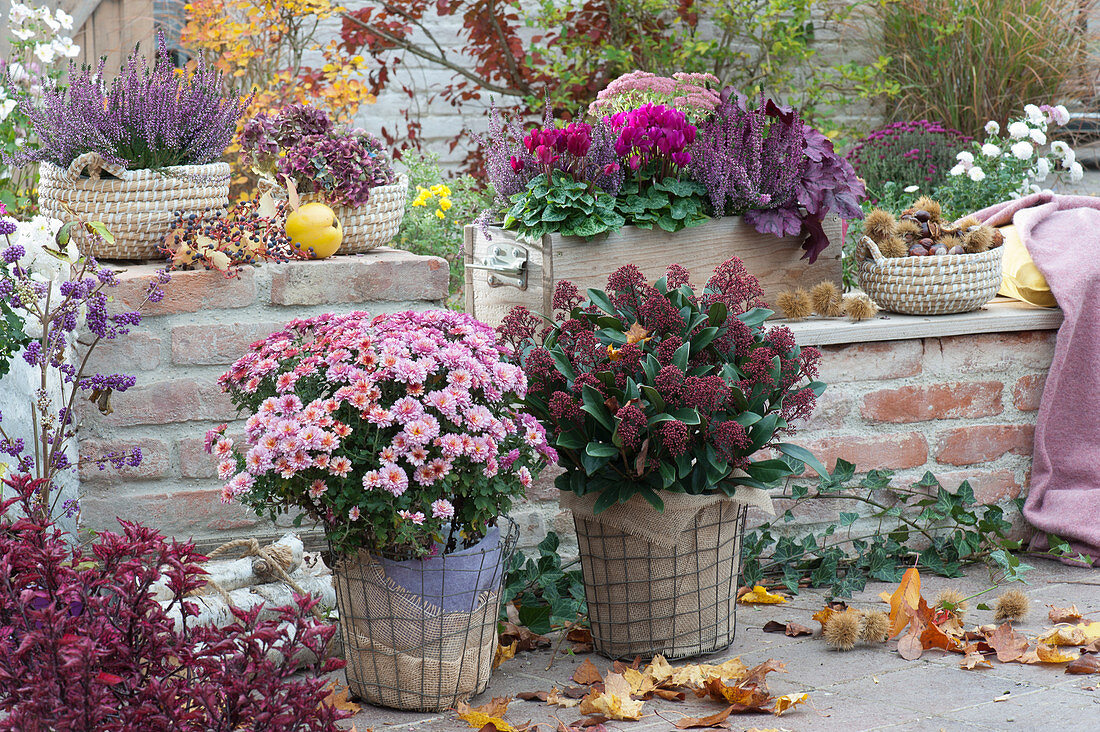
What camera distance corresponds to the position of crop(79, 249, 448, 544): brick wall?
222cm

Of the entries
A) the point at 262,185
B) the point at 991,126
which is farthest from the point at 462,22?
the point at 262,185

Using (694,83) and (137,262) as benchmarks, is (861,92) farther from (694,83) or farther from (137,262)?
(137,262)

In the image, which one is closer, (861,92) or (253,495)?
(253,495)

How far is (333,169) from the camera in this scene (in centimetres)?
244

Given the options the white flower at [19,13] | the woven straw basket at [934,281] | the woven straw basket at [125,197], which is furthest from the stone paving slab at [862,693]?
the white flower at [19,13]

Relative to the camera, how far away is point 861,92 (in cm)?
504

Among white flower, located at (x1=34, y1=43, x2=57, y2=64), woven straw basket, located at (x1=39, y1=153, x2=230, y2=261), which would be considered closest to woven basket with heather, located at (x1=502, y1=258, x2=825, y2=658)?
woven straw basket, located at (x1=39, y1=153, x2=230, y2=261)

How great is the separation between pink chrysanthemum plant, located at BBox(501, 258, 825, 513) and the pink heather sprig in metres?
0.46

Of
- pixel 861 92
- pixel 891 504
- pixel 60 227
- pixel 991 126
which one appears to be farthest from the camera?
pixel 861 92

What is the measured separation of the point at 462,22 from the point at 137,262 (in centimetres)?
340

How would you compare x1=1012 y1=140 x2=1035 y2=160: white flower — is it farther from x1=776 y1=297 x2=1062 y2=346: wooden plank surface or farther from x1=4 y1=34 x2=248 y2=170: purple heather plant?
x1=4 y1=34 x2=248 y2=170: purple heather plant

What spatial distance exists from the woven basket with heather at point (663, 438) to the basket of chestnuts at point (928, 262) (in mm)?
716

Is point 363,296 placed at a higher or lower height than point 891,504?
higher

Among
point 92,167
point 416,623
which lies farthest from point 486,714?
point 92,167
